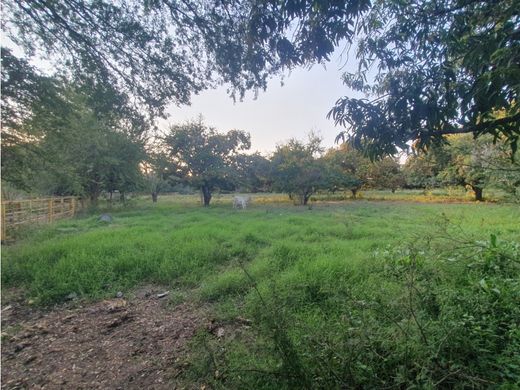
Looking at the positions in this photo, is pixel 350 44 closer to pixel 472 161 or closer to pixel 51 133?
pixel 472 161

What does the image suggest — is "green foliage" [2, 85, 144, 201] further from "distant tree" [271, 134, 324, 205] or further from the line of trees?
"distant tree" [271, 134, 324, 205]

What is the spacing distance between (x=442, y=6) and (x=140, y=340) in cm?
383

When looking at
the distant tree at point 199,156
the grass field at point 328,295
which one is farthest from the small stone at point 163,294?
the distant tree at point 199,156

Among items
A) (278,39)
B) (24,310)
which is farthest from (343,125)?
(24,310)

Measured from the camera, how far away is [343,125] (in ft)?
6.48

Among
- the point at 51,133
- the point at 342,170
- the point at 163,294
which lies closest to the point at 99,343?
the point at 163,294

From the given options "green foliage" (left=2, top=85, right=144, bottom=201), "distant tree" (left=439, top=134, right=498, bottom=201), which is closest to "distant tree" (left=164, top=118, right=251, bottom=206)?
"green foliage" (left=2, top=85, right=144, bottom=201)

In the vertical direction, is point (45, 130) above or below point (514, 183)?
above

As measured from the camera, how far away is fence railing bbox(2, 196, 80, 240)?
7.32m

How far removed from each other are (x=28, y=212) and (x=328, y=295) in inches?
393

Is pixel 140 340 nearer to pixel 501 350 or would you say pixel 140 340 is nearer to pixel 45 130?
pixel 501 350

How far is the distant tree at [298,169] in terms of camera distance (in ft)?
58.1

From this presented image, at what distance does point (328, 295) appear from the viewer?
121 inches

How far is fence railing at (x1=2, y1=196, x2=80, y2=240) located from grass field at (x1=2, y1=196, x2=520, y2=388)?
11.8 ft
